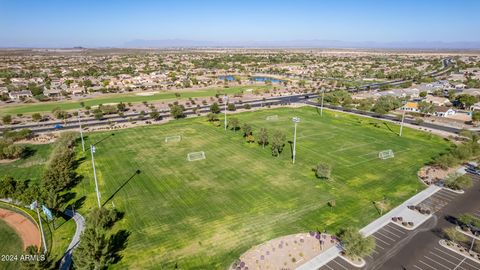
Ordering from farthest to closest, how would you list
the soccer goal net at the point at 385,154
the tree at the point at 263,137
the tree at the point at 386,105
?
the tree at the point at 386,105 < the tree at the point at 263,137 < the soccer goal net at the point at 385,154

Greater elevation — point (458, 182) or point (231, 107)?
point (231, 107)

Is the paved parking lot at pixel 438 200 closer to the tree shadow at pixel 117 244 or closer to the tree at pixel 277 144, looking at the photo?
the tree at pixel 277 144

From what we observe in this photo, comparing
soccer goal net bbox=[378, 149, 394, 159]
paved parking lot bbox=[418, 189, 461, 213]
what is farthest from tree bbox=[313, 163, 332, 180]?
soccer goal net bbox=[378, 149, 394, 159]

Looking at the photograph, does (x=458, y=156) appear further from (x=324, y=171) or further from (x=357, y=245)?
(x=357, y=245)

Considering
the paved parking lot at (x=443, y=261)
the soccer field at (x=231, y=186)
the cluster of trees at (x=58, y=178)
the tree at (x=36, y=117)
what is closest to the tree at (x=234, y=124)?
the soccer field at (x=231, y=186)

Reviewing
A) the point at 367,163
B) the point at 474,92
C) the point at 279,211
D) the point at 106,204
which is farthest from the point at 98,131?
the point at 474,92

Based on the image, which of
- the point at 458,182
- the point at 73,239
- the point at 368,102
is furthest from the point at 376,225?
the point at 368,102

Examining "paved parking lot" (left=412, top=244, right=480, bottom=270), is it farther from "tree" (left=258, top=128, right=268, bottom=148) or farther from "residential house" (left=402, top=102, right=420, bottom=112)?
"residential house" (left=402, top=102, right=420, bottom=112)
